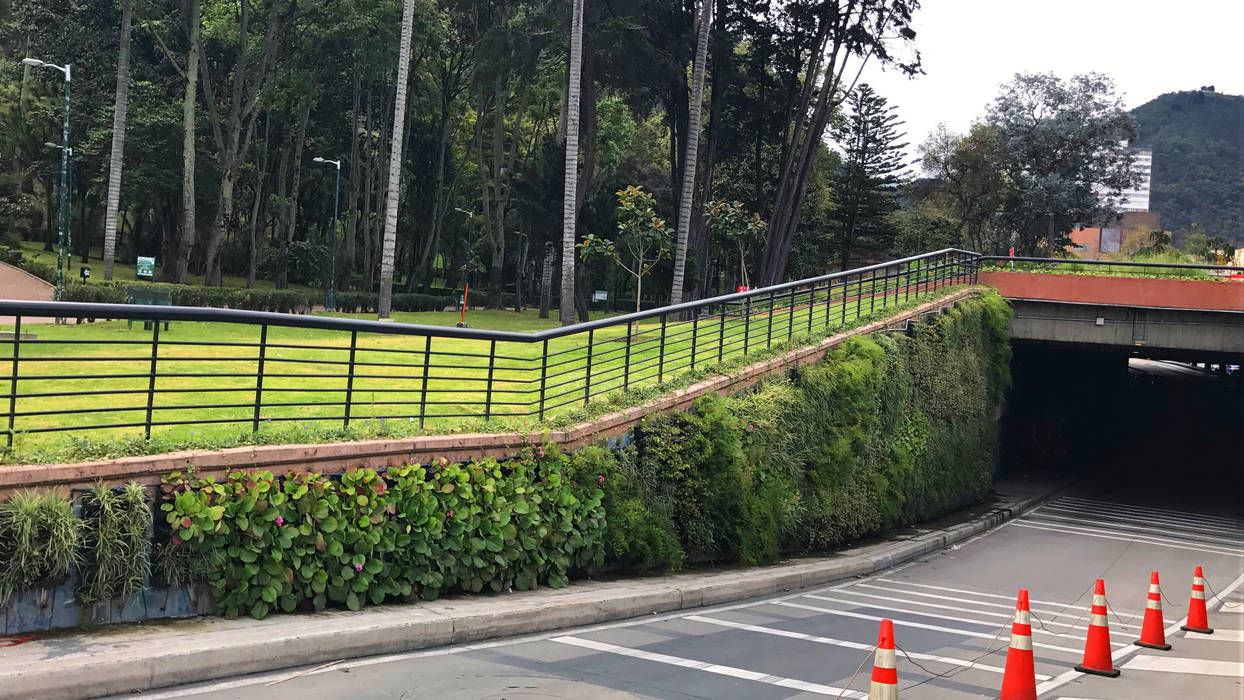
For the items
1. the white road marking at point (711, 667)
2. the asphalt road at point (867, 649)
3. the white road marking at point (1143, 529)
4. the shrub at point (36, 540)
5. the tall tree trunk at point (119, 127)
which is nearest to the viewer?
the shrub at point (36, 540)

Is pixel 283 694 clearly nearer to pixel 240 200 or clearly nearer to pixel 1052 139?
pixel 240 200

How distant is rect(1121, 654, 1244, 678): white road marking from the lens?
9.83 m

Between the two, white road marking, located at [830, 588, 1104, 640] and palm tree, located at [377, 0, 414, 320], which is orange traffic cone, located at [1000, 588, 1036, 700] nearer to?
white road marking, located at [830, 588, 1104, 640]

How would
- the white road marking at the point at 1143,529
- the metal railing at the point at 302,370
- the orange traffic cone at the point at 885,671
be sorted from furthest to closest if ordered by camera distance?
the white road marking at the point at 1143,529
the metal railing at the point at 302,370
the orange traffic cone at the point at 885,671

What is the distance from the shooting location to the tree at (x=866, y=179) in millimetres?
68250

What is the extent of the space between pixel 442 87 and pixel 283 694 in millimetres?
57467

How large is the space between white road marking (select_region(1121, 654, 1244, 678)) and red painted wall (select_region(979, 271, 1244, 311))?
18.3m

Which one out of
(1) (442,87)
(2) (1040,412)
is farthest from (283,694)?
(1) (442,87)

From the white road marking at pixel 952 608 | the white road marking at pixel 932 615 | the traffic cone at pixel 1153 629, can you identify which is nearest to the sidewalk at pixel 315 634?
the white road marking at pixel 932 615

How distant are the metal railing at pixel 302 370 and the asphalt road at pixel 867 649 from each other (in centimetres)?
255

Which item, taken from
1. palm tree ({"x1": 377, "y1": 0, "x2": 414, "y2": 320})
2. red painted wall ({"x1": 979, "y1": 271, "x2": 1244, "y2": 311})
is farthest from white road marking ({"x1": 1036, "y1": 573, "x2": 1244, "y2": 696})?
palm tree ({"x1": 377, "y1": 0, "x2": 414, "y2": 320})

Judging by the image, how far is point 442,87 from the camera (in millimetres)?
61000

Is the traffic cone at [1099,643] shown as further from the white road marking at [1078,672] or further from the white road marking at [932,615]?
the white road marking at [932,615]

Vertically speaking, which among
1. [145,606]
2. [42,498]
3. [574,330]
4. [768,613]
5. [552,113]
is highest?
[552,113]
